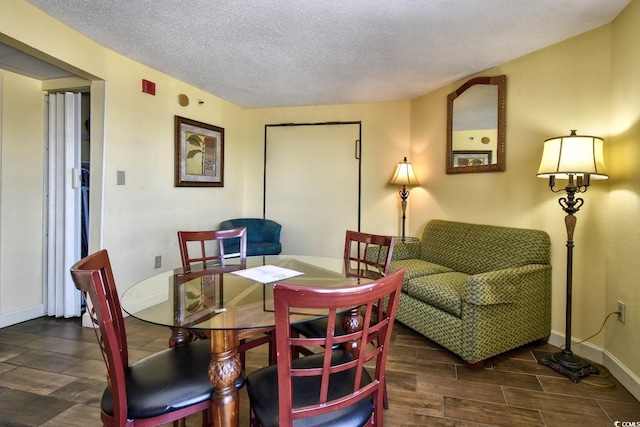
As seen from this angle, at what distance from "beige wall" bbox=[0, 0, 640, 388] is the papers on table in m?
1.60

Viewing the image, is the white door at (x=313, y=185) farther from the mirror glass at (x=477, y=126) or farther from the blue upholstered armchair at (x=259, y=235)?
the mirror glass at (x=477, y=126)

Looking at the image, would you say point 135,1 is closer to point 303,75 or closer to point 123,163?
point 123,163

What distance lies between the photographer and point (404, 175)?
12.6 feet

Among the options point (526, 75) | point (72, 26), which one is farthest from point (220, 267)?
point (526, 75)

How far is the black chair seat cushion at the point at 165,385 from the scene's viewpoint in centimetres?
113

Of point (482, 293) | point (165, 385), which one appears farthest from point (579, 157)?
point (165, 385)

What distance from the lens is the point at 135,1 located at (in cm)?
208

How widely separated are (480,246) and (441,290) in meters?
0.78

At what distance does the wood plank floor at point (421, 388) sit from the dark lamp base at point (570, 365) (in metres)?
0.04

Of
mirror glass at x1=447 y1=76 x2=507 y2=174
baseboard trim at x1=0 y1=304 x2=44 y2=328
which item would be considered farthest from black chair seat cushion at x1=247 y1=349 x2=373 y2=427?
baseboard trim at x1=0 y1=304 x2=44 y2=328

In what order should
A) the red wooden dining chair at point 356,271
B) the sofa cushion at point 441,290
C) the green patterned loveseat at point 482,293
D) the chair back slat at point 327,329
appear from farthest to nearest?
the sofa cushion at point 441,290 → the green patterned loveseat at point 482,293 → the red wooden dining chair at point 356,271 → the chair back slat at point 327,329

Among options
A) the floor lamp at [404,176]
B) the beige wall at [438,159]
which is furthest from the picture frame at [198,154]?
the floor lamp at [404,176]

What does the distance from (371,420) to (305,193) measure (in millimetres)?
3517

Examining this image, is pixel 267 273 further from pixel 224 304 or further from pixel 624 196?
pixel 624 196
